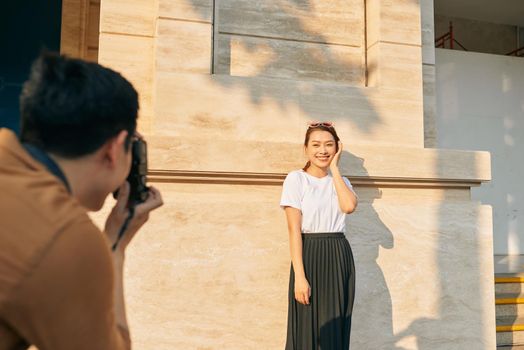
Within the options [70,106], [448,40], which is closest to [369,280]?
[70,106]

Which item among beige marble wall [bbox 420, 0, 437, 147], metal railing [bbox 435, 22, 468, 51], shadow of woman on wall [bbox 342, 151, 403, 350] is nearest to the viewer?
shadow of woman on wall [bbox 342, 151, 403, 350]

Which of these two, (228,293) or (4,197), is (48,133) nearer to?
(4,197)

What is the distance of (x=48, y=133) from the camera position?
41.0 inches

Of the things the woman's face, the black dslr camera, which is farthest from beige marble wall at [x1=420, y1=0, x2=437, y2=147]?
the black dslr camera

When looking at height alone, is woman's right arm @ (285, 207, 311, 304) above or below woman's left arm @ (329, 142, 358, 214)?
below

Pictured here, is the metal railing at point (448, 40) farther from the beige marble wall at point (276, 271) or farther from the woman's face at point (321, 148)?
the woman's face at point (321, 148)

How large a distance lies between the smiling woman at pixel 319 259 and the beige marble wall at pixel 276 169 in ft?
2.15

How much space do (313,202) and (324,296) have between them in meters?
0.63

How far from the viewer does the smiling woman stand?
3178 millimetres

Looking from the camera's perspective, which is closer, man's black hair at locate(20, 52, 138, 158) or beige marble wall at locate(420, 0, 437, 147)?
man's black hair at locate(20, 52, 138, 158)

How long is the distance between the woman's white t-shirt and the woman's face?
0.44ft

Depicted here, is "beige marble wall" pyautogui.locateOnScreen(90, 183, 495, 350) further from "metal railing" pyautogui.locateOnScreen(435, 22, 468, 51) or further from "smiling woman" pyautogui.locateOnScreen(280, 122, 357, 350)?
"metal railing" pyautogui.locateOnScreen(435, 22, 468, 51)

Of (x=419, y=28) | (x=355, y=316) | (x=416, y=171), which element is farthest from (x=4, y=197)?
(x=419, y=28)

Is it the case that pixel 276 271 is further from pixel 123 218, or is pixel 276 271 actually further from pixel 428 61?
pixel 428 61
